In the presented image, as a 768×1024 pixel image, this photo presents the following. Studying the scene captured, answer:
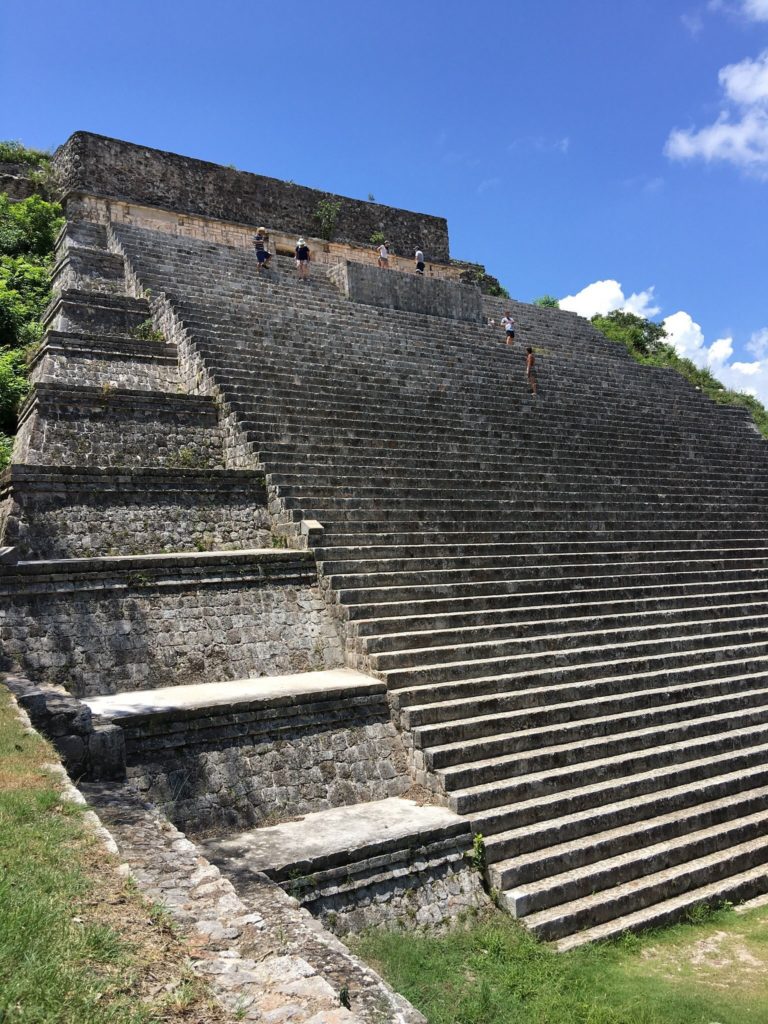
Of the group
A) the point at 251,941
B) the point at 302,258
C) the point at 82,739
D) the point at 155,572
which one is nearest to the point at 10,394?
the point at 155,572

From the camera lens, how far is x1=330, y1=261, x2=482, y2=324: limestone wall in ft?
57.8

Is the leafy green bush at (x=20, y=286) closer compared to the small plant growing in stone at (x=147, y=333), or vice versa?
the leafy green bush at (x=20, y=286)

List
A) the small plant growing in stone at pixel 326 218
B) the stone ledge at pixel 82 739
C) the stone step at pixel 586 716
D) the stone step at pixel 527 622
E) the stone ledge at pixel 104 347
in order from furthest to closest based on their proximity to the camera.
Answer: the small plant growing in stone at pixel 326 218
the stone ledge at pixel 104 347
the stone step at pixel 527 622
the stone step at pixel 586 716
the stone ledge at pixel 82 739

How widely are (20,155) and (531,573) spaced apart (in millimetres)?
18823

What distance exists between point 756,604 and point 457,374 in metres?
6.87

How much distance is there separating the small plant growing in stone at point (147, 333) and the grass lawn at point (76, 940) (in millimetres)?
9968

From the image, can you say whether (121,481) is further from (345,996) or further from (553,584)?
(345,996)

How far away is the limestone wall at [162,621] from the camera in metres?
6.68

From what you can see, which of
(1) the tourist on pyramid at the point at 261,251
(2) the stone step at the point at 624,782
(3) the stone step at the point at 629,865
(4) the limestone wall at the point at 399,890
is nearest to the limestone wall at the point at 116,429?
(2) the stone step at the point at 624,782

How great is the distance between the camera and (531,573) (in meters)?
9.15

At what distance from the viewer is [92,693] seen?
663 centimetres

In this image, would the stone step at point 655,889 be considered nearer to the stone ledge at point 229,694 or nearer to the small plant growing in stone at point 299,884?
the small plant growing in stone at point 299,884

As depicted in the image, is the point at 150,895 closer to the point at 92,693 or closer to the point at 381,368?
the point at 92,693

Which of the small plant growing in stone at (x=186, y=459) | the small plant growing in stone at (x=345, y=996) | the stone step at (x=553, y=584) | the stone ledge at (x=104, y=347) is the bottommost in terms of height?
the small plant growing in stone at (x=345, y=996)
